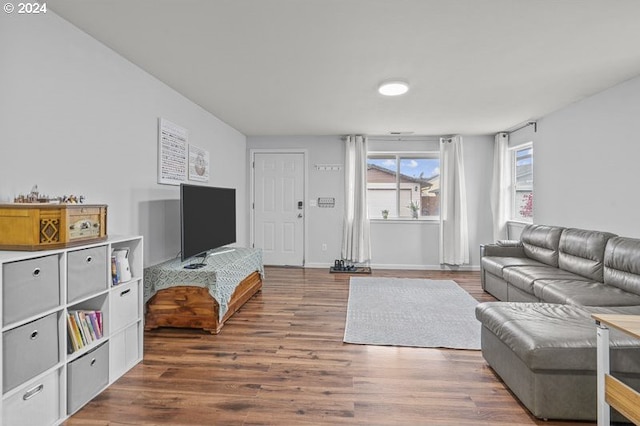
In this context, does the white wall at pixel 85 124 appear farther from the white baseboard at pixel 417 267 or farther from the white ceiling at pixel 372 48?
the white baseboard at pixel 417 267

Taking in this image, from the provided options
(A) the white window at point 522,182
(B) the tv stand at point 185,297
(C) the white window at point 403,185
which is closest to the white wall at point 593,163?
(A) the white window at point 522,182

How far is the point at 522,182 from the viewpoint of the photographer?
5492 mm

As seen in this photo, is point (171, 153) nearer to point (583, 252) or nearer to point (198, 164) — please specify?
point (198, 164)

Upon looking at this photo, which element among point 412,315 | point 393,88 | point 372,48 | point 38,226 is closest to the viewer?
point 38,226

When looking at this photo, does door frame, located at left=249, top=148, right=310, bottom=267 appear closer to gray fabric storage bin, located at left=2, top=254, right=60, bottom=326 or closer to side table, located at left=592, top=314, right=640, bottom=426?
A: gray fabric storage bin, located at left=2, top=254, right=60, bottom=326

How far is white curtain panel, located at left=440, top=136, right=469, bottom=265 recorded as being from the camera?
581 centimetres

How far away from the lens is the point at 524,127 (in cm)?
518

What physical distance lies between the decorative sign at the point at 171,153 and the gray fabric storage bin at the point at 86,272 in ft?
4.71

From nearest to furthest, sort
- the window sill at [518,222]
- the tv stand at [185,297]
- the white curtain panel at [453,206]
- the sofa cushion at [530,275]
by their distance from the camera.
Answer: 1. the tv stand at [185,297]
2. the sofa cushion at [530,275]
3. the window sill at [518,222]
4. the white curtain panel at [453,206]

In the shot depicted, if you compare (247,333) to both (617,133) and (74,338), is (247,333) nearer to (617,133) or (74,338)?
(74,338)

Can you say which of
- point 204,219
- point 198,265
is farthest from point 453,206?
point 198,265

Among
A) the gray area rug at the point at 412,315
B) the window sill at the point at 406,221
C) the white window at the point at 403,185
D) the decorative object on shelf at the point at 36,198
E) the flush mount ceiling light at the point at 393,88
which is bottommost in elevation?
the gray area rug at the point at 412,315

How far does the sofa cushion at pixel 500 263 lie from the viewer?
13.2 feet

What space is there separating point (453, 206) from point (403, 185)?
3.08ft
